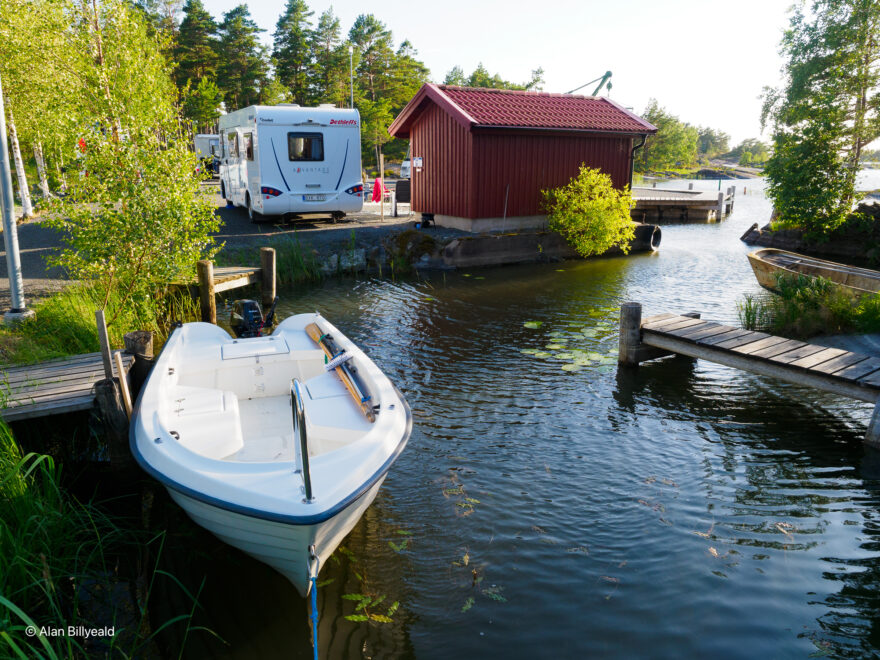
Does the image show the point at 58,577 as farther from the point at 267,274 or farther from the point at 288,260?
the point at 288,260

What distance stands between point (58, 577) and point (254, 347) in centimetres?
297

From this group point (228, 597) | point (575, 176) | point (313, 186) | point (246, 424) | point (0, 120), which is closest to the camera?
point (228, 597)

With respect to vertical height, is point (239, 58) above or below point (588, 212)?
above

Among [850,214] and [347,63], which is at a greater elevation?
[347,63]

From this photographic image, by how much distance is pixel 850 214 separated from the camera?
1823cm

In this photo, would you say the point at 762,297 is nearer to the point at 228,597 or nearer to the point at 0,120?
the point at 228,597

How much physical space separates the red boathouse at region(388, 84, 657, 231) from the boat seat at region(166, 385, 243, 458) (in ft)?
39.8

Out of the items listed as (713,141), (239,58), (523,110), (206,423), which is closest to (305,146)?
(523,110)

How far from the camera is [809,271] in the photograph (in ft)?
36.3

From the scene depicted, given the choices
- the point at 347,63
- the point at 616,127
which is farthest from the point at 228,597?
the point at 347,63

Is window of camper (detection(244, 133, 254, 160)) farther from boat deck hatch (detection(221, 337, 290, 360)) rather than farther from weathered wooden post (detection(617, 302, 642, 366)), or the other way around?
weathered wooden post (detection(617, 302, 642, 366))

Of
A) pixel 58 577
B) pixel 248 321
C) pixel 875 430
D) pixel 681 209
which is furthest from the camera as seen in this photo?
pixel 681 209

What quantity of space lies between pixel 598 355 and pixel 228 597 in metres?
6.35

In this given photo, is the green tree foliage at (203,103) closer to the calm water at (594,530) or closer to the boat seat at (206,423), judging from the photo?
the calm water at (594,530)
